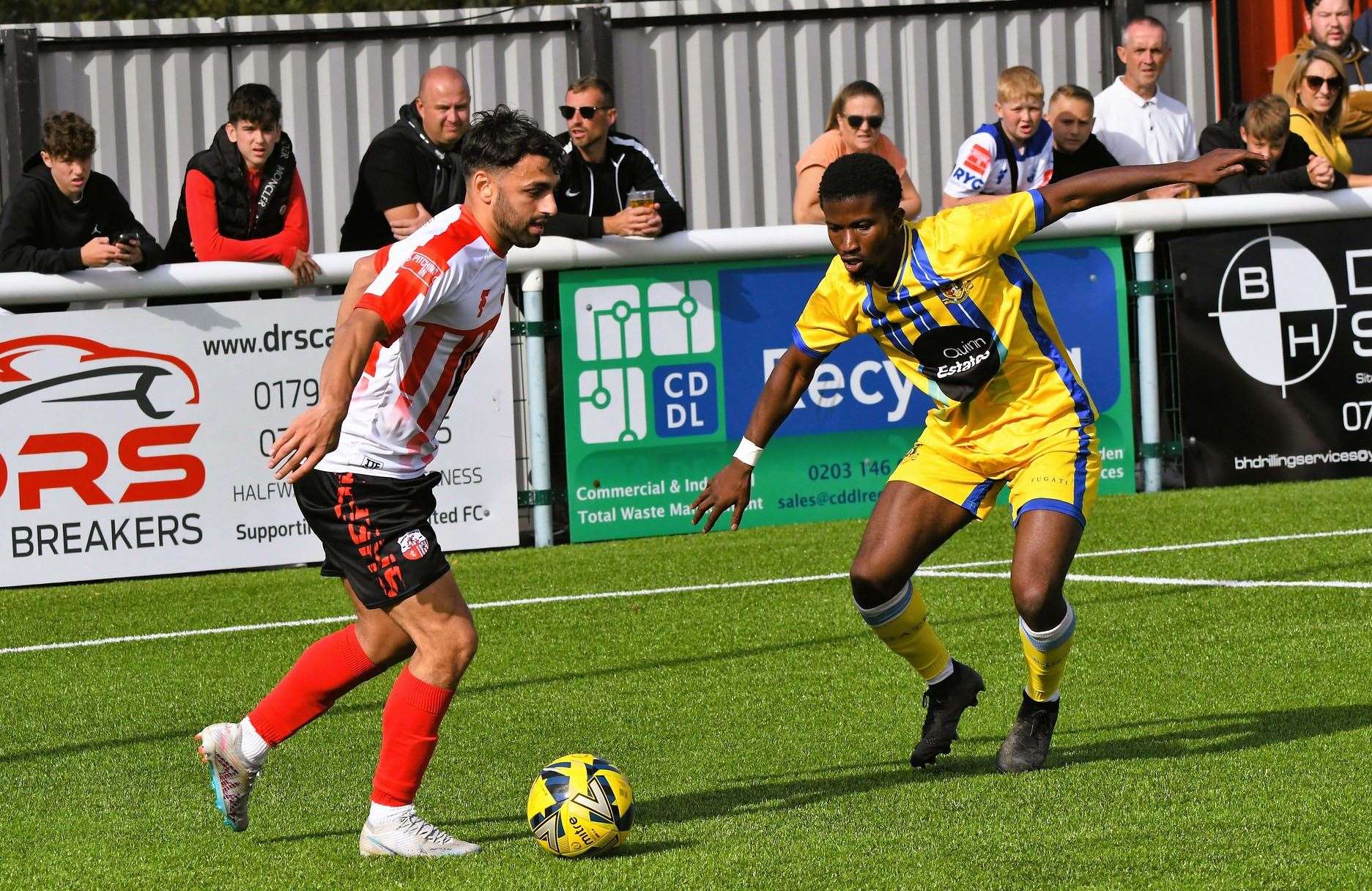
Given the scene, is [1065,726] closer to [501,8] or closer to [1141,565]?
[1141,565]

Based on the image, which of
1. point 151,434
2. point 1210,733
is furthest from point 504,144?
point 151,434

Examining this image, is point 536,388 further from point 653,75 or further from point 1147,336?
point 653,75

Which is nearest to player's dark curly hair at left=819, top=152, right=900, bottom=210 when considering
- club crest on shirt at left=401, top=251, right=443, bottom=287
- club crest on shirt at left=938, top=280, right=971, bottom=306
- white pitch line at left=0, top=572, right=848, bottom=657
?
club crest on shirt at left=938, top=280, right=971, bottom=306

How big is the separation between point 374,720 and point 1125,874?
3.39 meters

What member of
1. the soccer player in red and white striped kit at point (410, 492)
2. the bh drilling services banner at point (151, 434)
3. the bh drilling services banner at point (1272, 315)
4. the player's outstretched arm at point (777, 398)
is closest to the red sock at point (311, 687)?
the soccer player in red and white striped kit at point (410, 492)

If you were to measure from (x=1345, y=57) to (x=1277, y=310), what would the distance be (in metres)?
2.34

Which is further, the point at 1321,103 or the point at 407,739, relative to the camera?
the point at 1321,103

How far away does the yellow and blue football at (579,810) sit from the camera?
526cm

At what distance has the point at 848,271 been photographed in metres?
6.07

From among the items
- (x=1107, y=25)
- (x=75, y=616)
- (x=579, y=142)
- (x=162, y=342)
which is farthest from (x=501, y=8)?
(x=75, y=616)

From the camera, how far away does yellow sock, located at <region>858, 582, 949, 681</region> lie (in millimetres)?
6410

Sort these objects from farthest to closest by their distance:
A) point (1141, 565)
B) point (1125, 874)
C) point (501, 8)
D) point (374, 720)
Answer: point (501, 8) → point (1141, 565) → point (374, 720) → point (1125, 874)

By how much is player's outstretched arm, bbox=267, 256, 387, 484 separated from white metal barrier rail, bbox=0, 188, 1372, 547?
5386 millimetres

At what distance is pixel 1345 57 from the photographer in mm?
12984
